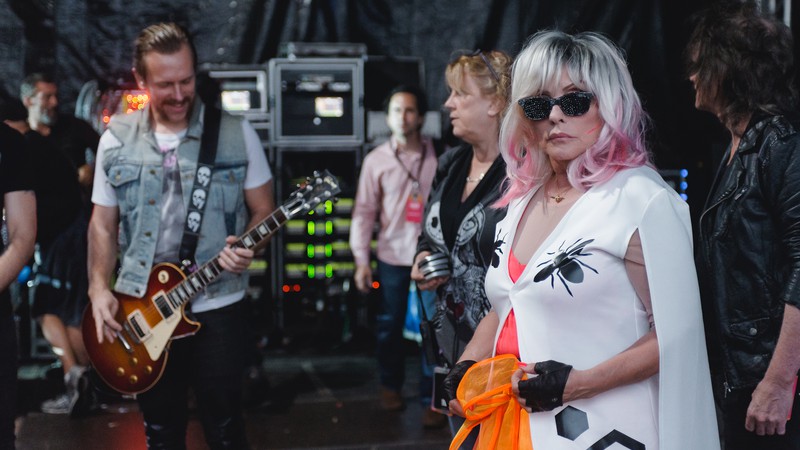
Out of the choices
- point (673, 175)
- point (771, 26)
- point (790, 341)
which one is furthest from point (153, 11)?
point (790, 341)

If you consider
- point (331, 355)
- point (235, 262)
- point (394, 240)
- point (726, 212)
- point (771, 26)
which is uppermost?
point (771, 26)

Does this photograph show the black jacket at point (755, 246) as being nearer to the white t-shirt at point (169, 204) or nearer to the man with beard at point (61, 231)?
the white t-shirt at point (169, 204)

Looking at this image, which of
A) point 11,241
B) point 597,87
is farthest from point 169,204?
point 597,87

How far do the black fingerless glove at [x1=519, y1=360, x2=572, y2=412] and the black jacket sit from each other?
33.4 inches

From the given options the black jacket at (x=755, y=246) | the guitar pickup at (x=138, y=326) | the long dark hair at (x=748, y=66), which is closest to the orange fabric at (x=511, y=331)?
the black jacket at (x=755, y=246)

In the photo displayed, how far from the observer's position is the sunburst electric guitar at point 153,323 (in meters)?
3.27

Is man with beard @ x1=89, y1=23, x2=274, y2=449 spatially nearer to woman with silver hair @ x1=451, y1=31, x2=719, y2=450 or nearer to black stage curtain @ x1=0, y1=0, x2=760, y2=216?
woman with silver hair @ x1=451, y1=31, x2=719, y2=450

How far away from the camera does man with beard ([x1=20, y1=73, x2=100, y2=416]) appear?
5.64 metres

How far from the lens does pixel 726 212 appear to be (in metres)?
2.51

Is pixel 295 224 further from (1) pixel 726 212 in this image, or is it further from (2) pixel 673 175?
(1) pixel 726 212

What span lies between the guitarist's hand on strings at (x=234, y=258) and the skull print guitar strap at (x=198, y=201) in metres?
0.13

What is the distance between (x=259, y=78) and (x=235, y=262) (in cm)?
408

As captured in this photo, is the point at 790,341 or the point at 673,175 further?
the point at 673,175

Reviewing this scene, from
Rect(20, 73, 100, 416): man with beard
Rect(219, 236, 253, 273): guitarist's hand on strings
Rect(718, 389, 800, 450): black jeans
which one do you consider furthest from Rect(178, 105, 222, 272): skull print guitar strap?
Rect(20, 73, 100, 416): man with beard
